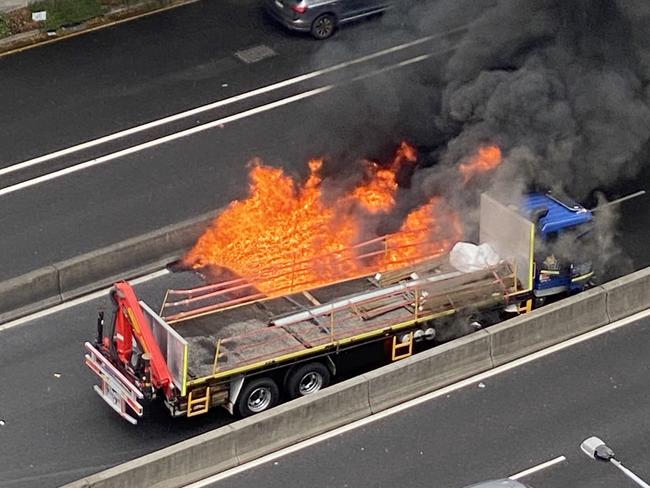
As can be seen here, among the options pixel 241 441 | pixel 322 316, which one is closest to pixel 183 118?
pixel 322 316

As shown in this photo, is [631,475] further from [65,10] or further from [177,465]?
[65,10]

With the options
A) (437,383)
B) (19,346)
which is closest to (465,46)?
(437,383)

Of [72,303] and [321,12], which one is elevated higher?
[321,12]

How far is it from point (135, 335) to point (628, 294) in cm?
707

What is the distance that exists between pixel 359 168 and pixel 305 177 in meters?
0.85

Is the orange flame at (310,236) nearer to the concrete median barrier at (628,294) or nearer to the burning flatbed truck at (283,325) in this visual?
the burning flatbed truck at (283,325)

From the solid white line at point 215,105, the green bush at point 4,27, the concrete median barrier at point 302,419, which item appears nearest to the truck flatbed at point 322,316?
the concrete median barrier at point 302,419

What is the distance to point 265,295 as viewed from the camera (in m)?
22.8

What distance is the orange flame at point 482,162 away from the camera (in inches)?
980

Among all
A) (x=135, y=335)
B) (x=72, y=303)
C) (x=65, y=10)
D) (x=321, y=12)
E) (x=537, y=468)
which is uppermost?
(x=321, y=12)

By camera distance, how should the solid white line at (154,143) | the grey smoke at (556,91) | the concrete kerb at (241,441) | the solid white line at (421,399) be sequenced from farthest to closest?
the solid white line at (154,143) < the grey smoke at (556,91) < the solid white line at (421,399) < the concrete kerb at (241,441)

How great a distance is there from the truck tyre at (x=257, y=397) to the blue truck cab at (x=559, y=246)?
164 inches

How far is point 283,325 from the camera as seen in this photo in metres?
22.0

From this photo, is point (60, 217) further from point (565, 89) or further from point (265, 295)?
point (565, 89)
